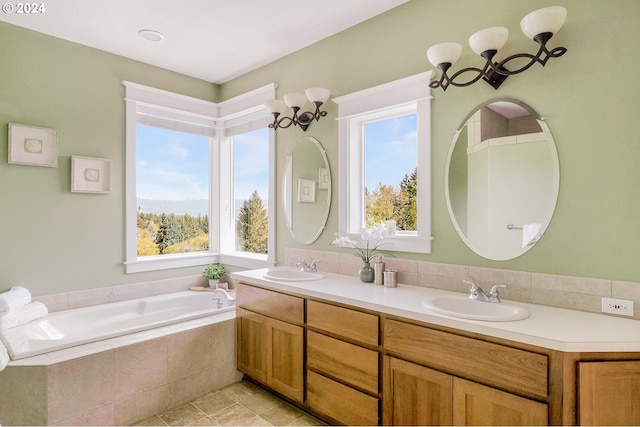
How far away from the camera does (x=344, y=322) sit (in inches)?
80.4

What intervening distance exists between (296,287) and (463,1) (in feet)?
6.81

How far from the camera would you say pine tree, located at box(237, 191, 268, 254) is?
12.0ft

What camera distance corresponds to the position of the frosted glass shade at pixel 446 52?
78.3 inches

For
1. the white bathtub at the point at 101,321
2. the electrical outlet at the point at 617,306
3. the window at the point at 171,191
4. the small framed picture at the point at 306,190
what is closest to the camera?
the electrical outlet at the point at 617,306

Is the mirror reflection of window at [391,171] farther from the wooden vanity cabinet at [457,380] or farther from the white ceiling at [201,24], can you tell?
the wooden vanity cabinet at [457,380]

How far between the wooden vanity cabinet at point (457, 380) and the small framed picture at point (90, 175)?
273 cm

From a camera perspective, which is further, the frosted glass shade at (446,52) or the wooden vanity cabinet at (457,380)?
the frosted glass shade at (446,52)

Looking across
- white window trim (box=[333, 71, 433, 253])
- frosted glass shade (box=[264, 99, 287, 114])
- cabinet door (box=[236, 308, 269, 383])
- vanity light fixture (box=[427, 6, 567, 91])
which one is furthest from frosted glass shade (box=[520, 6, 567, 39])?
cabinet door (box=[236, 308, 269, 383])

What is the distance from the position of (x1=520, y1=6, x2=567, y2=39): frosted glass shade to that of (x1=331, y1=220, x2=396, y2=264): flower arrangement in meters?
1.30

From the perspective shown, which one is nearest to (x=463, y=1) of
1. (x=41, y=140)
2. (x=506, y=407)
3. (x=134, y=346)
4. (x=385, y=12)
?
(x=385, y=12)

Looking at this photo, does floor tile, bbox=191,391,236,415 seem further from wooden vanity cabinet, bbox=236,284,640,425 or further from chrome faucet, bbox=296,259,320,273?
chrome faucet, bbox=296,259,320,273

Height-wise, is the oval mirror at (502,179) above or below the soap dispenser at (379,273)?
above

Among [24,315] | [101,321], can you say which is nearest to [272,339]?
[101,321]

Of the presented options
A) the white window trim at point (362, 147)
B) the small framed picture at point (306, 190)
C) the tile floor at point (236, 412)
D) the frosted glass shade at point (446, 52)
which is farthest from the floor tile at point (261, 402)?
the frosted glass shade at point (446, 52)
